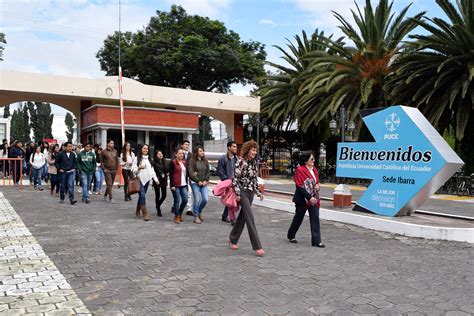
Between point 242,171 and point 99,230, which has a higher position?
point 242,171

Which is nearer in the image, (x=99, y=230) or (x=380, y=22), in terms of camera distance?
(x=99, y=230)

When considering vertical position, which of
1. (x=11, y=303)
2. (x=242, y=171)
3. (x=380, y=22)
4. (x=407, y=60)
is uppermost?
(x=380, y=22)

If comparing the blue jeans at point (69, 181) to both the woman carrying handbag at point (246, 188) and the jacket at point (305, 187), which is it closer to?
the woman carrying handbag at point (246, 188)

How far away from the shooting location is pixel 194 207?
8859 millimetres

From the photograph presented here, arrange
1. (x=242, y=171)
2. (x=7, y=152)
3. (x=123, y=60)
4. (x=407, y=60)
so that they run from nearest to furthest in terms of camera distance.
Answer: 1. (x=242, y=171)
2. (x=7, y=152)
3. (x=407, y=60)
4. (x=123, y=60)

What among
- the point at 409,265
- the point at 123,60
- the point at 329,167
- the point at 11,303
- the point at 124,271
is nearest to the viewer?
the point at 11,303

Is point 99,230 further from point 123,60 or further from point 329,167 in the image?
point 123,60

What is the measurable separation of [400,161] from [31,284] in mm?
7061

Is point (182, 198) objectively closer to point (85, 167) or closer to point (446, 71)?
point (85, 167)

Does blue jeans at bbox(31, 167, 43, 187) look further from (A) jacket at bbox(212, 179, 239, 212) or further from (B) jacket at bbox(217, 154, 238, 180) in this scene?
(A) jacket at bbox(212, 179, 239, 212)

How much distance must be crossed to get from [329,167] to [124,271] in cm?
2049

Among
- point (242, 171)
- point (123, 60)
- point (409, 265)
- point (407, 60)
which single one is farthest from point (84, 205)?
point (123, 60)

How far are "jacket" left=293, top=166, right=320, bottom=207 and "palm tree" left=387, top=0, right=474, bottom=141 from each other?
12.1 meters

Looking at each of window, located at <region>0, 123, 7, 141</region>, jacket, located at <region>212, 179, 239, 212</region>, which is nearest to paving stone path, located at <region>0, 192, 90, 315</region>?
jacket, located at <region>212, 179, 239, 212</region>
